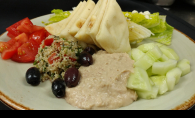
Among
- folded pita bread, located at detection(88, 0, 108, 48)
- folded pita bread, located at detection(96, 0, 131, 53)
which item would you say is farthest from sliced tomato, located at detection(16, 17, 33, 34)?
folded pita bread, located at detection(96, 0, 131, 53)

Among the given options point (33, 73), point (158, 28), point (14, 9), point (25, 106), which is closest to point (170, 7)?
point (158, 28)

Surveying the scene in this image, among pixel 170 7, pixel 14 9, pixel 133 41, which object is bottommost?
pixel 170 7

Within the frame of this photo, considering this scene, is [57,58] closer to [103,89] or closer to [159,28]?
[103,89]

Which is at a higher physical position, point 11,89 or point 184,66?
point 11,89

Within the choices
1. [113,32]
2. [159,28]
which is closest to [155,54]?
[113,32]

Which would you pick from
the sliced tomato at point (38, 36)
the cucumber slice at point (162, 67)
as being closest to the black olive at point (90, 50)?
the sliced tomato at point (38, 36)

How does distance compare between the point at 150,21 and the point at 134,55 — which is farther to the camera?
the point at 150,21

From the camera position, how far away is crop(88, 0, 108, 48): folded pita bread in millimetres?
2703

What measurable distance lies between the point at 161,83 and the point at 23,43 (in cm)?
254

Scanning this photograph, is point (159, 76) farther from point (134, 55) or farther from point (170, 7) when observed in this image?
point (170, 7)

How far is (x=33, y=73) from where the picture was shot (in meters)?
2.47

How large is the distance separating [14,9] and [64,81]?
4546 millimetres

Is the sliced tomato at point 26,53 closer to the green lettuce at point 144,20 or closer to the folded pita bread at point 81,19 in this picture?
the folded pita bread at point 81,19

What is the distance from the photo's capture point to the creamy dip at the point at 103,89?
2137 mm
